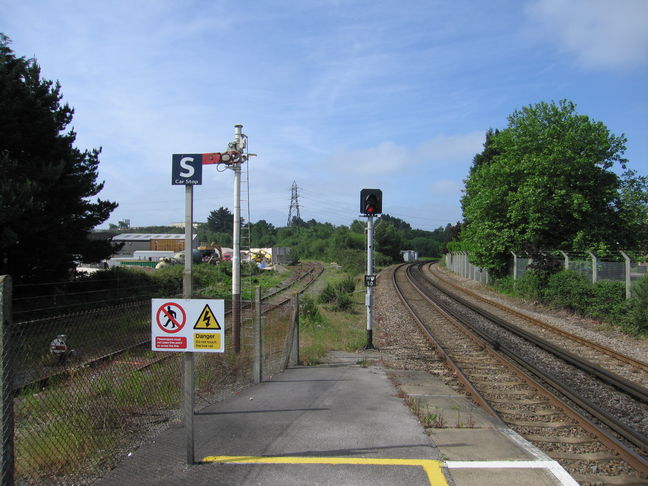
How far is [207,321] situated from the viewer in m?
4.58

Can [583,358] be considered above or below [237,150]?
below

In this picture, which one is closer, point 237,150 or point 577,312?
point 237,150

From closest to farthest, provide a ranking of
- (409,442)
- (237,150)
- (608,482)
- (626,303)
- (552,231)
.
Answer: (608,482) → (409,442) → (237,150) → (626,303) → (552,231)

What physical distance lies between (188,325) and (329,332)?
11.2 m

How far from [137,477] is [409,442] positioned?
9.01 ft

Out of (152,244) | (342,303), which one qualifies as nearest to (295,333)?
(342,303)

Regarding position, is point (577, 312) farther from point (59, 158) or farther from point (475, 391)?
point (59, 158)

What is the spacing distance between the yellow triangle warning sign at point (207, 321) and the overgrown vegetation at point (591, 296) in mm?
14399

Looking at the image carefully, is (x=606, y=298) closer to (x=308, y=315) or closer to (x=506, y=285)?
(x=308, y=315)

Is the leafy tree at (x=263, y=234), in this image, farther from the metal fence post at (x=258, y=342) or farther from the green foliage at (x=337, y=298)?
the metal fence post at (x=258, y=342)

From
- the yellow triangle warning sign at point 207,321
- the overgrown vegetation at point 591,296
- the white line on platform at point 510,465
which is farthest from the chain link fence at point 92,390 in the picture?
the overgrown vegetation at point 591,296

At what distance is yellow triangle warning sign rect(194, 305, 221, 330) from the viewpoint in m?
4.57

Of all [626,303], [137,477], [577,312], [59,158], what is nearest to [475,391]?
[137,477]

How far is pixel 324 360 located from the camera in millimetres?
11344
